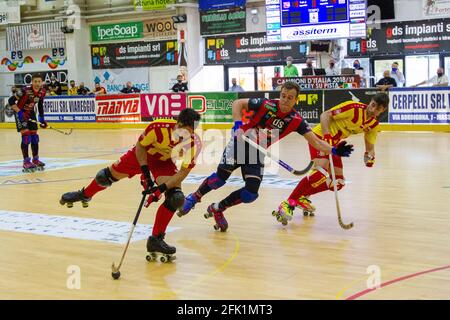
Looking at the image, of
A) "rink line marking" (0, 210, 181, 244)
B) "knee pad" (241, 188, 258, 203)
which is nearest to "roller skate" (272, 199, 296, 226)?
"knee pad" (241, 188, 258, 203)

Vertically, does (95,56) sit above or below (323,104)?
above

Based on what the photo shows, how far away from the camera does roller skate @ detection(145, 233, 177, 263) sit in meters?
6.61

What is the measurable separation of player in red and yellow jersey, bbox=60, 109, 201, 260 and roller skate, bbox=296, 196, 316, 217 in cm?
220

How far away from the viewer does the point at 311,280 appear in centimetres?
588

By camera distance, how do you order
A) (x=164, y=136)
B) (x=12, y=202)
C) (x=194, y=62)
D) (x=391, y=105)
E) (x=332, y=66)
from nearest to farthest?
(x=164, y=136), (x=12, y=202), (x=391, y=105), (x=332, y=66), (x=194, y=62)

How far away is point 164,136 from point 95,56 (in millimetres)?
30357

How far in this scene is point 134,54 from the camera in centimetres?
3453

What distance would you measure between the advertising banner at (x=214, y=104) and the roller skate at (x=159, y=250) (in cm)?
1724

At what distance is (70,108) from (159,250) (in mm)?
22709

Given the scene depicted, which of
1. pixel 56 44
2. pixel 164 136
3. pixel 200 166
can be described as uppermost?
pixel 56 44

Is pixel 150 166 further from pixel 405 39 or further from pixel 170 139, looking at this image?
pixel 405 39

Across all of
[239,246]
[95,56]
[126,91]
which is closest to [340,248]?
[239,246]
